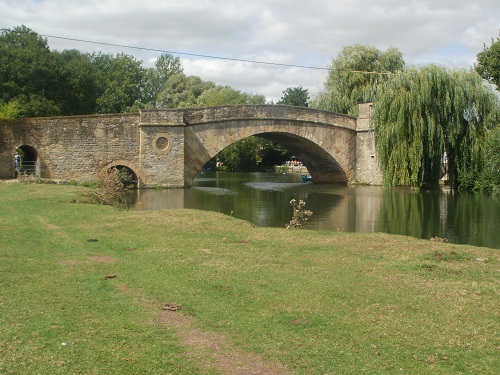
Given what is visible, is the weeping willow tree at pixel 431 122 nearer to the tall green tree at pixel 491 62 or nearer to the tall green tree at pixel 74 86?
the tall green tree at pixel 491 62

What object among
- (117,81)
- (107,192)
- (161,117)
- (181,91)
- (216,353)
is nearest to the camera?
(216,353)

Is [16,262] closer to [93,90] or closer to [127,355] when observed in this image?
[127,355]

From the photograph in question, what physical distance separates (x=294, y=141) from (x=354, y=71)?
6.80 metres

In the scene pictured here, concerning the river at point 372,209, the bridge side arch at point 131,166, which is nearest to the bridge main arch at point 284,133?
the bridge side arch at point 131,166

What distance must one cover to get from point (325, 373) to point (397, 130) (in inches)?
833

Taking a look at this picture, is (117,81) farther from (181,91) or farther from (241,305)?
(241,305)

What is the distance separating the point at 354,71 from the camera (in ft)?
110

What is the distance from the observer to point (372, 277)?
6859 millimetres

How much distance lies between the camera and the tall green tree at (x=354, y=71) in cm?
3366

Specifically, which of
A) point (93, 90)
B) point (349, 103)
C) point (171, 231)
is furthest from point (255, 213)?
point (93, 90)

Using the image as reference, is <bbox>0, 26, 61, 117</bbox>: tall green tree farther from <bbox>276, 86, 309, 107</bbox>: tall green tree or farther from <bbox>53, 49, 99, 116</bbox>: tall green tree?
<bbox>276, 86, 309, 107</bbox>: tall green tree

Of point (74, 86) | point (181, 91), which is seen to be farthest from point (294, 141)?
point (181, 91)

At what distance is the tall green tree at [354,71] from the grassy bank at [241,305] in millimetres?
25187

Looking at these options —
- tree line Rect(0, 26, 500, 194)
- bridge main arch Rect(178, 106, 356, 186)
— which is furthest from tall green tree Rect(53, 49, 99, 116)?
bridge main arch Rect(178, 106, 356, 186)
